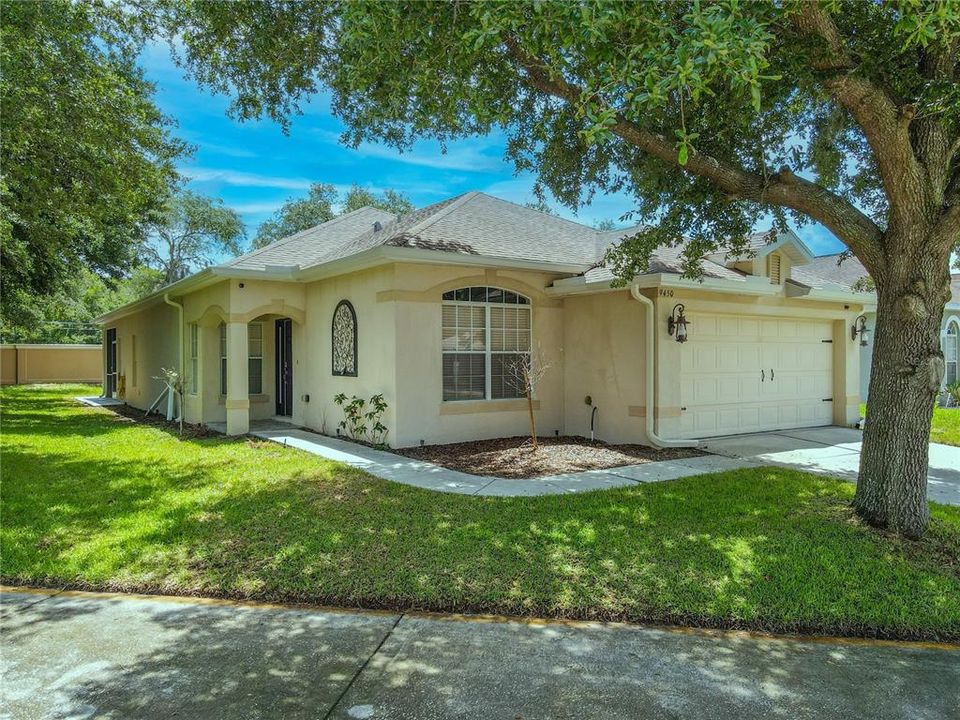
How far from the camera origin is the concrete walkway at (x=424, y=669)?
3.11m

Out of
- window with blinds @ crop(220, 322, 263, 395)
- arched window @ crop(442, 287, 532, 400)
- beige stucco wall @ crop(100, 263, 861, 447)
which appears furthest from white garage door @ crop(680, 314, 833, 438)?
window with blinds @ crop(220, 322, 263, 395)

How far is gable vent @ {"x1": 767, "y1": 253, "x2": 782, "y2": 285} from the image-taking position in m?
11.5

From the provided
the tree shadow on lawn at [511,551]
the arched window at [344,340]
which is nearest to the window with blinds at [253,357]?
the arched window at [344,340]

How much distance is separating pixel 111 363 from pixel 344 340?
16773 mm

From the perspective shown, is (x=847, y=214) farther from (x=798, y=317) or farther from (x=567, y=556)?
(x=798, y=317)

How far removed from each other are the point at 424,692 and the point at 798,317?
11.4 m

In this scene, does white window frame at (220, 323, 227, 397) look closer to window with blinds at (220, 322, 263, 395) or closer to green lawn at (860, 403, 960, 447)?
window with blinds at (220, 322, 263, 395)

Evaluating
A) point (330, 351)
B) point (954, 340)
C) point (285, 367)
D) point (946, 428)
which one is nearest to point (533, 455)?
point (330, 351)

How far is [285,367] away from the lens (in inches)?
541

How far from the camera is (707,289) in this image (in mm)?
10273

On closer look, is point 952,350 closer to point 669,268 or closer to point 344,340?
point 669,268

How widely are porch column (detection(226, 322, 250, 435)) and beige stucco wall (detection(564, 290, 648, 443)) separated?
239 inches

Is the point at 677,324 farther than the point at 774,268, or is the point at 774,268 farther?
the point at 774,268

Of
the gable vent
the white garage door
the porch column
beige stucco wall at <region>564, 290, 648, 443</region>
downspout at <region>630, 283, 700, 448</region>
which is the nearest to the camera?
downspout at <region>630, 283, 700, 448</region>
